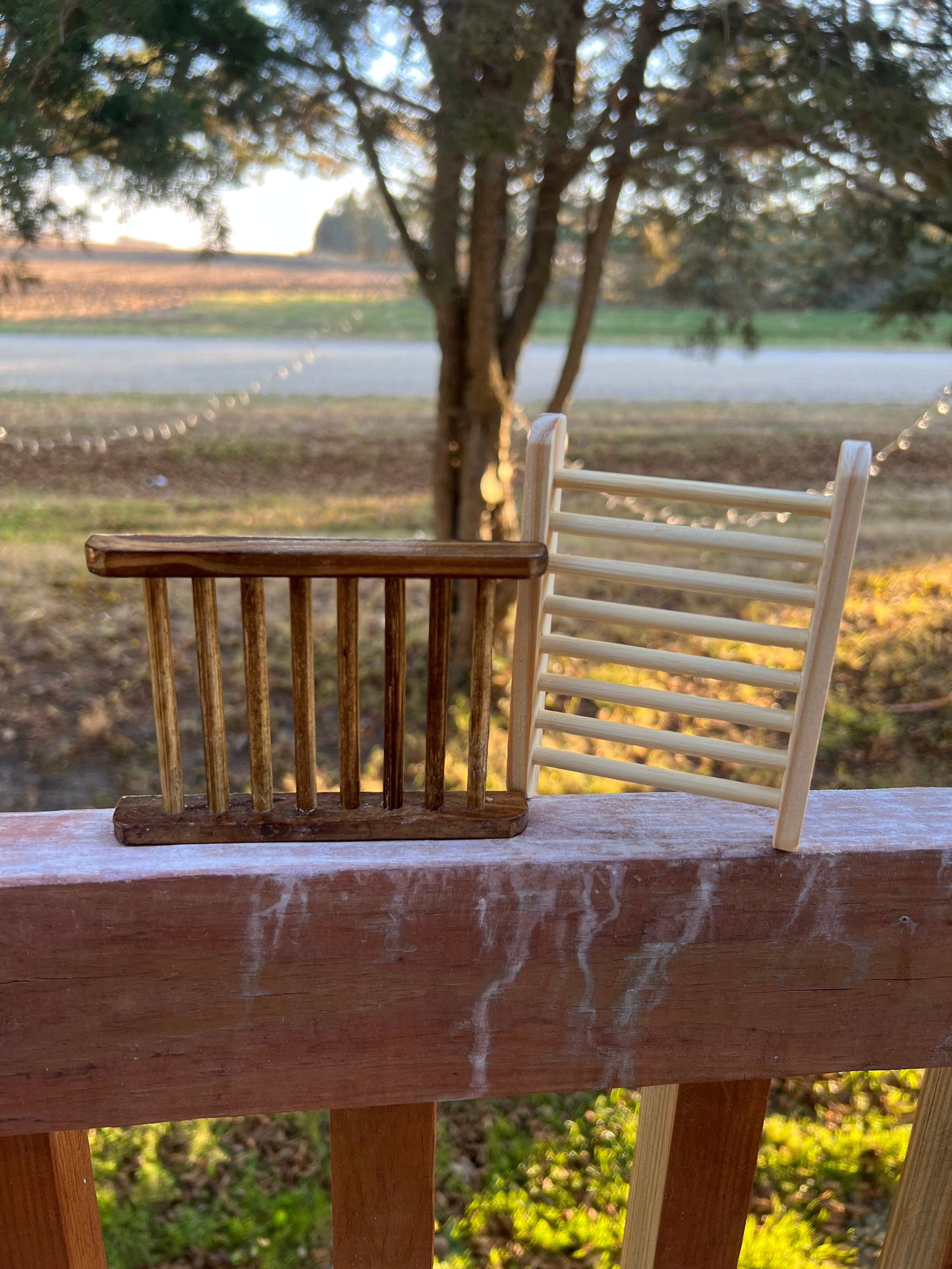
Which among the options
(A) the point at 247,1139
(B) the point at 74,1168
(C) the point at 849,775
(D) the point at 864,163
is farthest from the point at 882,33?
(A) the point at 247,1139

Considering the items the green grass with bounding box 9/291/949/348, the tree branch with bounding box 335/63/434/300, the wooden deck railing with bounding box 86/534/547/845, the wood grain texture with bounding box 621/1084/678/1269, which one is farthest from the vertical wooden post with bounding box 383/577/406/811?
the green grass with bounding box 9/291/949/348

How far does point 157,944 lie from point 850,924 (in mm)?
339

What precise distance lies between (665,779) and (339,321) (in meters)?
2.68

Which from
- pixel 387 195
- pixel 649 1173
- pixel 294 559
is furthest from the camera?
pixel 387 195

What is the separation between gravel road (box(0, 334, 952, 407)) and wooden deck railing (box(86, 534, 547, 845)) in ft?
6.79

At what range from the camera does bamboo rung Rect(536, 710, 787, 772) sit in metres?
0.48

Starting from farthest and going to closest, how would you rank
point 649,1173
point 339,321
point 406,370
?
point 406,370
point 339,321
point 649,1173

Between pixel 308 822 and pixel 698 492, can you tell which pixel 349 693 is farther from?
pixel 698 492

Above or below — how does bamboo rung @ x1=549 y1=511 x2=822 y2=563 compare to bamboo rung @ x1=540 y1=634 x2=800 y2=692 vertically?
above

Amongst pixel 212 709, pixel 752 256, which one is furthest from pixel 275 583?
pixel 212 709

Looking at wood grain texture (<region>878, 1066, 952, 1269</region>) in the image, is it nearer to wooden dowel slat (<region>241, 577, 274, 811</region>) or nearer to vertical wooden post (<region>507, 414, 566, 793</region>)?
vertical wooden post (<region>507, 414, 566, 793</region>)

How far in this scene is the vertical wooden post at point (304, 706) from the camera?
0.47m

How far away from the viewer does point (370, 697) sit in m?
2.49

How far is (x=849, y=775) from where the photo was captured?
2277 millimetres
